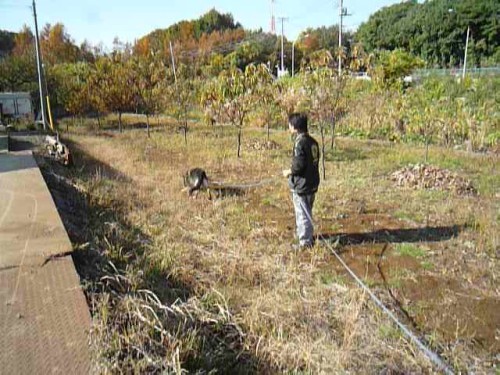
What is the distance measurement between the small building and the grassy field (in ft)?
33.5

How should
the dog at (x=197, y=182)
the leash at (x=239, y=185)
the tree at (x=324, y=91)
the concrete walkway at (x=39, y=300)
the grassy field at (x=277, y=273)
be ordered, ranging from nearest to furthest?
the concrete walkway at (x=39, y=300) → the grassy field at (x=277, y=273) → the dog at (x=197, y=182) → the leash at (x=239, y=185) → the tree at (x=324, y=91)

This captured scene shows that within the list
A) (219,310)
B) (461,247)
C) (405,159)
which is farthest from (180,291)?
(405,159)

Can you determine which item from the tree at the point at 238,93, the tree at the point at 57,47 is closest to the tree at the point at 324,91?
the tree at the point at 238,93

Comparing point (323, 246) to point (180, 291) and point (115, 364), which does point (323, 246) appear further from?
point (115, 364)

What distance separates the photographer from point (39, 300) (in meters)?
2.51

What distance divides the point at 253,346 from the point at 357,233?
2.58 meters

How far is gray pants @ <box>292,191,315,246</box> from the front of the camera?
423cm

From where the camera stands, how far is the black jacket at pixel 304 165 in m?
4.14

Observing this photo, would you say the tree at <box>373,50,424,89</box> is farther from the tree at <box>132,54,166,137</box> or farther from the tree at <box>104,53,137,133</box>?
the tree at <box>104,53,137,133</box>

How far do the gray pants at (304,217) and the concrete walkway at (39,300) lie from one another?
2.16 m

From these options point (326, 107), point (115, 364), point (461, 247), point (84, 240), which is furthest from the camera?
point (326, 107)

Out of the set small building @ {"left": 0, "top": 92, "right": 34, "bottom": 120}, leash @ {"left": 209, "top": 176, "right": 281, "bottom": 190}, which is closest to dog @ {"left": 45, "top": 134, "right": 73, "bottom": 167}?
leash @ {"left": 209, "top": 176, "right": 281, "bottom": 190}

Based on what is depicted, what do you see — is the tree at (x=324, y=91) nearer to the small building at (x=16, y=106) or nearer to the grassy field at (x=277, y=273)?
the grassy field at (x=277, y=273)

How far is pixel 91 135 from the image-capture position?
45.0 feet
